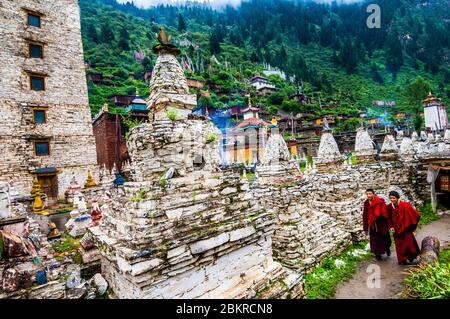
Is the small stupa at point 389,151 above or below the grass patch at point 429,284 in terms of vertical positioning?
above

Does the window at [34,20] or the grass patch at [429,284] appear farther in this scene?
the window at [34,20]

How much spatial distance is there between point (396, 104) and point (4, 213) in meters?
81.9

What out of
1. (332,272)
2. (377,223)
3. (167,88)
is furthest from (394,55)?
(167,88)

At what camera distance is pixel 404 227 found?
17.6 feet

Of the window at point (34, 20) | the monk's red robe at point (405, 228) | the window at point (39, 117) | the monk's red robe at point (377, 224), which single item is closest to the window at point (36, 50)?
the window at point (34, 20)

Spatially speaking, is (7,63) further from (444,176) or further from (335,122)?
(335,122)

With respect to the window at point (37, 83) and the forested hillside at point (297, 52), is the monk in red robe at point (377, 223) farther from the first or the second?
the forested hillside at point (297, 52)

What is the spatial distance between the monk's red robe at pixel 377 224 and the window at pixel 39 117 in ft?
60.3

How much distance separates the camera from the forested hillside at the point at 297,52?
55.2 m

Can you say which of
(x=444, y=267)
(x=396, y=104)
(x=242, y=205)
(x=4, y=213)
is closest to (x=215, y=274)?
(x=242, y=205)

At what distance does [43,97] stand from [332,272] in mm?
18675

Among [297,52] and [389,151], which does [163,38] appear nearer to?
[389,151]

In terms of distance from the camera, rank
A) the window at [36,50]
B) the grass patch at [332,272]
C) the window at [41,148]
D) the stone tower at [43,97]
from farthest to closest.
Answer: the window at [36,50] → the window at [41,148] → the stone tower at [43,97] → the grass patch at [332,272]

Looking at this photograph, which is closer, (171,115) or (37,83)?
(171,115)
